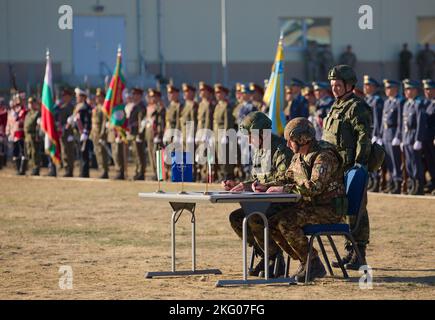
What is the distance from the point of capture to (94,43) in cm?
4006

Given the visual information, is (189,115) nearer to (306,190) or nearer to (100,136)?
(100,136)

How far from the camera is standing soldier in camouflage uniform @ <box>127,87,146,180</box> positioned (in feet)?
87.7

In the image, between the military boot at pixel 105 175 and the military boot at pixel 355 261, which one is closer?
the military boot at pixel 355 261

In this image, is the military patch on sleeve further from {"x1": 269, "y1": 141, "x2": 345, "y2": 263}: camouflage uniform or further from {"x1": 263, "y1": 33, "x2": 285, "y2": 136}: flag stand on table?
{"x1": 263, "y1": 33, "x2": 285, "y2": 136}: flag stand on table

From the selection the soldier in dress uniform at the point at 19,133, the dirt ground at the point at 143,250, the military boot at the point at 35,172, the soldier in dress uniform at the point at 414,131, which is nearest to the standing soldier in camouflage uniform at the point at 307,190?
the dirt ground at the point at 143,250

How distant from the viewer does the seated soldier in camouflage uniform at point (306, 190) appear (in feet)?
37.3

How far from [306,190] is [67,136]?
17674 mm

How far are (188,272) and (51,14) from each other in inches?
1118

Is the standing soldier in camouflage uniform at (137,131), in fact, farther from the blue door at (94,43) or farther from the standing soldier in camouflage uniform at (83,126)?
the blue door at (94,43)

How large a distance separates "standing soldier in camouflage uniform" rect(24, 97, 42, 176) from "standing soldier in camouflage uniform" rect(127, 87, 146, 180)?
116 inches

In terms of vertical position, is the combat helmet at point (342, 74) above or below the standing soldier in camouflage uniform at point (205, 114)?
above

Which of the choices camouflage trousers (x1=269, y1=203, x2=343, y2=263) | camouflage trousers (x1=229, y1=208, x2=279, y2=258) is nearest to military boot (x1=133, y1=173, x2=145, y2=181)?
camouflage trousers (x1=229, y1=208, x2=279, y2=258)

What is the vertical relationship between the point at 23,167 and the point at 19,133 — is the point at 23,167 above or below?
below

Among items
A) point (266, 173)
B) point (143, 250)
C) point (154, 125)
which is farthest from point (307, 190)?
point (154, 125)
